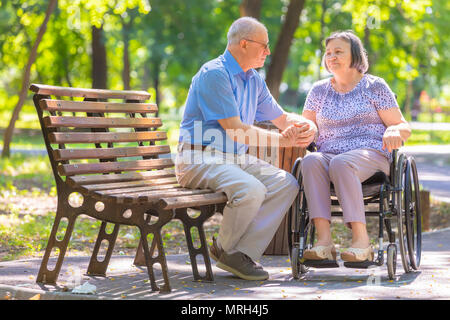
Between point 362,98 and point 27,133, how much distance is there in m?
27.0

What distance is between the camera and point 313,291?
15.2 ft

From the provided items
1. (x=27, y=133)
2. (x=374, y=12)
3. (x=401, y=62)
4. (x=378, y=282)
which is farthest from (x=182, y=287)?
(x=27, y=133)

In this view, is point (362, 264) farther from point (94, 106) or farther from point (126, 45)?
point (126, 45)

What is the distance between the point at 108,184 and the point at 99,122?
1.57ft

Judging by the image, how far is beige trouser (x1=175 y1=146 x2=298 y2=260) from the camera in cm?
489

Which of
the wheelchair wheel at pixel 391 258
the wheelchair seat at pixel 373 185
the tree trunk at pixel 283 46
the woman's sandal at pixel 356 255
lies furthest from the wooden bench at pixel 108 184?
the tree trunk at pixel 283 46

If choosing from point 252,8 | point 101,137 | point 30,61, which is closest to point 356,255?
point 101,137

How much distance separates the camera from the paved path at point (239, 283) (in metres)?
4.46

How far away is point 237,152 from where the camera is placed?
5.27 meters

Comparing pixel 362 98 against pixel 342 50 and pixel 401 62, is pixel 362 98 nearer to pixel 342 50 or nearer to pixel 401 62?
pixel 342 50

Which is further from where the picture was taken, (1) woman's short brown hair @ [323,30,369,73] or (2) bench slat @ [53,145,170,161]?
(1) woman's short brown hair @ [323,30,369,73]

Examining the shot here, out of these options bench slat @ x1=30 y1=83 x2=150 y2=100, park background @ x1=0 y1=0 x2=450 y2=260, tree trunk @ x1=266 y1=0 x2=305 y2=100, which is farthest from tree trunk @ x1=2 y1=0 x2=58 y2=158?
bench slat @ x1=30 y1=83 x2=150 y2=100

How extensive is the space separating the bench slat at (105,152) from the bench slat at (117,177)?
13cm

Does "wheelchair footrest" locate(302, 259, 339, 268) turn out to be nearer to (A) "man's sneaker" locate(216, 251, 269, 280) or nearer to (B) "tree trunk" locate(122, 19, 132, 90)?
(A) "man's sneaker" locate(216, 251, 269, 280)
